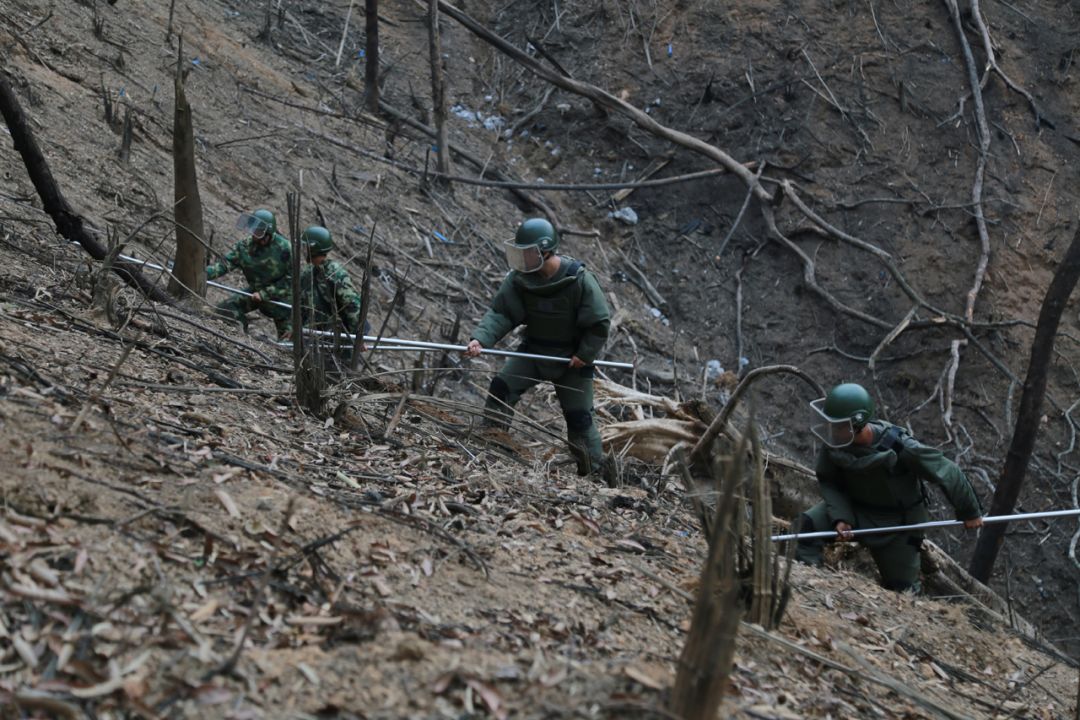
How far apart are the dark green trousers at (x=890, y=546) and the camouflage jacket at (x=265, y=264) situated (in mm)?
4339

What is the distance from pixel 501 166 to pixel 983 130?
20.3 feet

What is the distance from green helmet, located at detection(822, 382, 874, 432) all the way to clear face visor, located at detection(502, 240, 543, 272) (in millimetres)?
1874

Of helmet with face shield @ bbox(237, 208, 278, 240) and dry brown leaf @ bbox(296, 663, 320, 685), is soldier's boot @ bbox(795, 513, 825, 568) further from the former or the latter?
helmet with face shield @ bbox(237, 208, 278, 240)

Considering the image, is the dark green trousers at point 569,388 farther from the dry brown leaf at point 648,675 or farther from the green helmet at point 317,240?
the dry brown leaf at point 648,675

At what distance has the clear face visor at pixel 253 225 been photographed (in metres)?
8.05

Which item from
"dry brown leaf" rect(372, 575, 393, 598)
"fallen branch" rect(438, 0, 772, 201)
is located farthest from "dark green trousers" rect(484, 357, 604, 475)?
"fallen branch" rect(438, 0, 772, 201)

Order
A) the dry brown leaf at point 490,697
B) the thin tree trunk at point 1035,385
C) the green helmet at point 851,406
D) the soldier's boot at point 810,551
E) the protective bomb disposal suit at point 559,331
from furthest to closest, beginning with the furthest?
the thin tree trunk at point 1035,385 → the protective bomb disposal suit at point 559,331 → the soldier's boot at point 810,551 → the green helmet at point 851,406 → the dry brown leaf at point 490,697

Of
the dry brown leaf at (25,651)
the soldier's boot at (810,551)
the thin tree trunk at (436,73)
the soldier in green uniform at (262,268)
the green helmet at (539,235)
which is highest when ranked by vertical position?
the thin tree trunk at (436,73)

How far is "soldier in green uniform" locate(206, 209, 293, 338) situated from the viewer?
8117 millimetres

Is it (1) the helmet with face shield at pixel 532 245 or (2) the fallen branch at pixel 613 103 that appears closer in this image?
(1) the helmet with face shield at pixel 532 245

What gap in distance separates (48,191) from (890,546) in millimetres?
5081

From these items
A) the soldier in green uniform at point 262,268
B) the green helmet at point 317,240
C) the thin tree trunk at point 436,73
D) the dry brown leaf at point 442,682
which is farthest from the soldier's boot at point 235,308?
the dry brown leaf at point 442,682

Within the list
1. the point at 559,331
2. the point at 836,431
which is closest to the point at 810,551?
the point at 836,431

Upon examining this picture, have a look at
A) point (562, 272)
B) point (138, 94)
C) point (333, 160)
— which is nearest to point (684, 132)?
point (333, 160)
